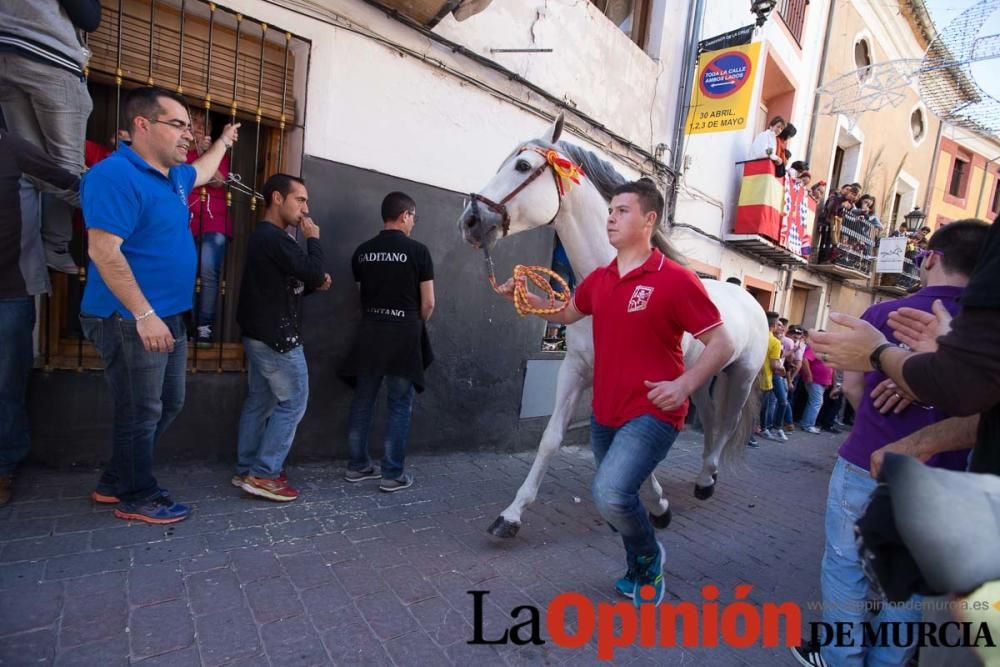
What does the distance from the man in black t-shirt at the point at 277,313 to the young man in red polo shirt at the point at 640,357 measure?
1.86 metres

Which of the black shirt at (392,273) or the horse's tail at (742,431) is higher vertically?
the black shirt at (392,273)

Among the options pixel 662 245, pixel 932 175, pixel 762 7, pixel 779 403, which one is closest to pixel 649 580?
pixel 662 245

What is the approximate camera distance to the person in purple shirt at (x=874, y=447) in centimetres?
175

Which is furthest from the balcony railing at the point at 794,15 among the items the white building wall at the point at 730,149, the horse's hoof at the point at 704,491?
the horse's hoof at the point at 704,491

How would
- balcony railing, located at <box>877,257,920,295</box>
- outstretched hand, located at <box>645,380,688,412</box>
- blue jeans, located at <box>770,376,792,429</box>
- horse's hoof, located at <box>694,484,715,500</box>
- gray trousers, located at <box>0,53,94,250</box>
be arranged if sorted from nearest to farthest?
outstretched hand, located at <box>645,380,688,412</box> < gray trousers, located at <box>0,53,94,250</box> < horse's hoof, located at <box>694,484,715,500</box> < blue jeans, located at <box>770,376,792,429</box> < balcony railing, located at <box>877,257,920,295</box>

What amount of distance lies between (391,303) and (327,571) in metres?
1.70

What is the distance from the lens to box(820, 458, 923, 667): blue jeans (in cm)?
188

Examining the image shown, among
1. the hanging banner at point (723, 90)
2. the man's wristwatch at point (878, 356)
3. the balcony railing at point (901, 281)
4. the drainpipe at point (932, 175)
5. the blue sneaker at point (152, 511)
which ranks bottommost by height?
the blue sneaker at point (152, 511)

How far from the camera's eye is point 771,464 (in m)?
6.16

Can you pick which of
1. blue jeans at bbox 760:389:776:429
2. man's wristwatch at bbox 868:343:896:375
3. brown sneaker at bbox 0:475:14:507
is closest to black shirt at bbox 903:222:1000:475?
man's wristwatch at bbox 868:343:896:375

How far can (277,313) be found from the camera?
299 cm

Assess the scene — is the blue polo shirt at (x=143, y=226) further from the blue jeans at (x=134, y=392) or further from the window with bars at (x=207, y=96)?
the window with bars at (x=207, y=96)

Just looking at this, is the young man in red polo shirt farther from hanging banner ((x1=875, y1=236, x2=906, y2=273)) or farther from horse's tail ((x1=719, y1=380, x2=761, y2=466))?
hanging banner ((x1=875, y1=236, x2=906, y2=273))

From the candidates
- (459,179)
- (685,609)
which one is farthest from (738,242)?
(685,609)
